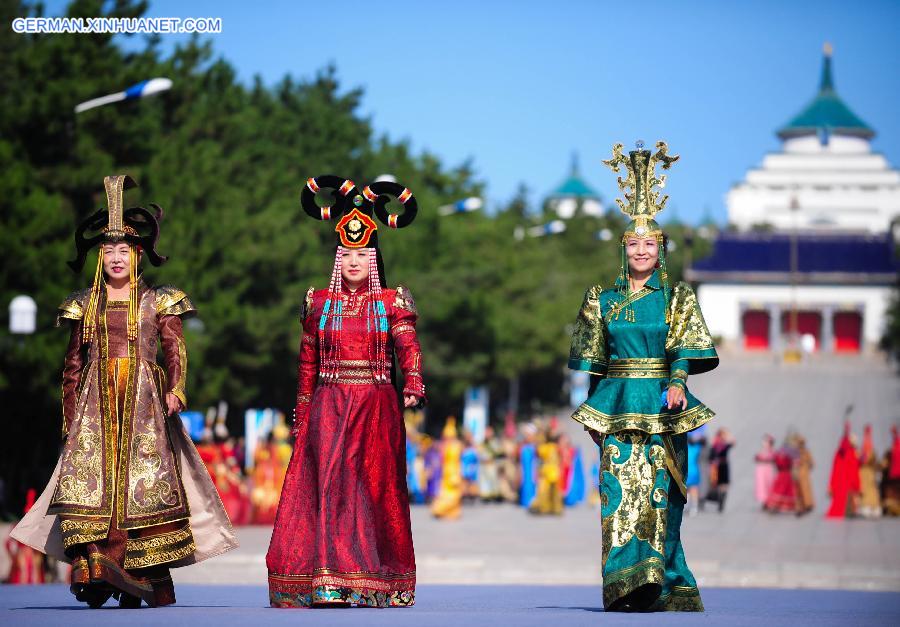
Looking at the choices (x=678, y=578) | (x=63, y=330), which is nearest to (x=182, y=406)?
(x=678, y=578)

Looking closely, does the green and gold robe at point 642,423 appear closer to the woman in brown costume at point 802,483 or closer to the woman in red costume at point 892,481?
the woman in red costume at point 892,481

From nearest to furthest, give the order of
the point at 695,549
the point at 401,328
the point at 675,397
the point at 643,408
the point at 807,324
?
1. the point at 675,397
2. the point at 643,408
3. the point at 401,328
4. the point at 695,549
5. the point at 807,324

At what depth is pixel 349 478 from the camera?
11.5m

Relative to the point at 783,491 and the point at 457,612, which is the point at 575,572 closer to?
the point at 457,612

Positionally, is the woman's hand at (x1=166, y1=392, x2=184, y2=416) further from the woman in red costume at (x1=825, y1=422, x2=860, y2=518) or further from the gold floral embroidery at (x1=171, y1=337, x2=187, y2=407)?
the woman in red costume at (x1=825, y1=422, x2=860, y2=518)

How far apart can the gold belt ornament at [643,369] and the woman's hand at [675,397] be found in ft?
0.97

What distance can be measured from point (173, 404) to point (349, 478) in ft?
3.81

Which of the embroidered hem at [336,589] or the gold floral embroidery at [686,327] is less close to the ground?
the gold floral embroidery at [686,327]

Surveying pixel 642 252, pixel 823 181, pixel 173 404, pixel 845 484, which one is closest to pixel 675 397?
pixel 642 252

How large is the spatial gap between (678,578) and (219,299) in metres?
27.6

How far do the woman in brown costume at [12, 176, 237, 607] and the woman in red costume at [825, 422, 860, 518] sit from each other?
21.7 m

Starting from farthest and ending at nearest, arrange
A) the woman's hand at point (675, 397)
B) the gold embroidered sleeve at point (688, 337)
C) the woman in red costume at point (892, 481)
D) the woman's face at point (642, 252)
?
the woman in red costume at point (892, 481) → the woman's face at point (642, 252) → the gold embroidered sleeve at point (688, 337) → the woman's hand at point (675, 397)

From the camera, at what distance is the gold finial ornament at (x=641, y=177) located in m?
11.9

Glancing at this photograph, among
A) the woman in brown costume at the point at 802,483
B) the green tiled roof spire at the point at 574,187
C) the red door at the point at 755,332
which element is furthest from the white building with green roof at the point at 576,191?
the woman in brown costume at the point at 802,483
